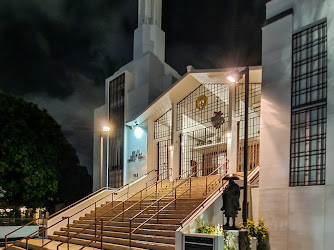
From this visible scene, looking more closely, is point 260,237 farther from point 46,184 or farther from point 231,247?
point 46,184

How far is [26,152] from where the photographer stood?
2003 cm

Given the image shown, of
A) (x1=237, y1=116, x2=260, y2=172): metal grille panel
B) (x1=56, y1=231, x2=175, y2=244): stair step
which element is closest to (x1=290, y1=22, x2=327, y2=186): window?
(x1=56, y1=231, x2=175, y2=244): stair step

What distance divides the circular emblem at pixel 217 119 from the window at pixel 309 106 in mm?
6729

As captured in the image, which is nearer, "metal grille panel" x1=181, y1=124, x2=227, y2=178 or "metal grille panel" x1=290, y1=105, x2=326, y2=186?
"metal grille panel" x1=290, y1=105, x2=326, y2=186

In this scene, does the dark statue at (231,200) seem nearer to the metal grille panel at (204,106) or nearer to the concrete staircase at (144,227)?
the concrete staircase at (144,227)

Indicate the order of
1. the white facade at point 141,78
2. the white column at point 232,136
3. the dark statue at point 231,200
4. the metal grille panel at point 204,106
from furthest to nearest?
the white facade at point 141,78 → the metal grille panel at point 204,106 → the white column at point 232,136 → the dark statue at point 231,200

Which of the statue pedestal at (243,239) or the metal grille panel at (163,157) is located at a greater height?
the metal grille panel at (163,157)

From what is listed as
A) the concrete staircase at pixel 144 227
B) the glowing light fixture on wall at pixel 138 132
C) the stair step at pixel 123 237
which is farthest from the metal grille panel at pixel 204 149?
the stair step at pixel 123 237

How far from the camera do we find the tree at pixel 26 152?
Answer: 64.2 ft

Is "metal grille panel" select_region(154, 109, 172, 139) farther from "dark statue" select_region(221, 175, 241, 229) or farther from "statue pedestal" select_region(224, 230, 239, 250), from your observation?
"statue pedestal" select_region(224, 230, 239, 250)

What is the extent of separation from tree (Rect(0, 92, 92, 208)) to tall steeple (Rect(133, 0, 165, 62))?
890 centimetres

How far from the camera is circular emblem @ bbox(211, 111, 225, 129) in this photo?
59.5ft

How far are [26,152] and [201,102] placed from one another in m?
11.3

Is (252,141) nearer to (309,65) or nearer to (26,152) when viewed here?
(309,65)
